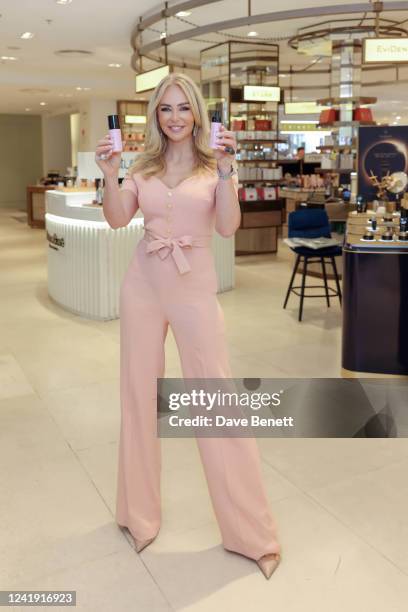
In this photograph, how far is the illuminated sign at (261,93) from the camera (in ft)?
32.0

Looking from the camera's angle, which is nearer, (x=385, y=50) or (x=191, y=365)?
(x=191, y=365)

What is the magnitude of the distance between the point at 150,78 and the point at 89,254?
12.9 ft

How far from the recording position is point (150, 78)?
8914 millimetres

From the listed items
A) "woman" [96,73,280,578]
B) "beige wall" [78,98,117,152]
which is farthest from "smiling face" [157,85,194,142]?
"beige wall" [78,98,117,152]

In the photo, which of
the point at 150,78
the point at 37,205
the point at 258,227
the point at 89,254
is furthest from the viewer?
the point at 37,205

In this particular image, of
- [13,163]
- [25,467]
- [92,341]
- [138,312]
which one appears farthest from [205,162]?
[13,163]

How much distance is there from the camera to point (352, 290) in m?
4.26

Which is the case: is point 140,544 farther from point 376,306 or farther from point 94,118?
point 94,118

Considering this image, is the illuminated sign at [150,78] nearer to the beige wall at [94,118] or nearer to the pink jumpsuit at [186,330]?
the pink jumpsuit at [186,330]

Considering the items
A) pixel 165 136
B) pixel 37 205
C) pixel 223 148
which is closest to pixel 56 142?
pixel 37 205

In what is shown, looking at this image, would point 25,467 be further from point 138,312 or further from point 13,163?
point 13,163

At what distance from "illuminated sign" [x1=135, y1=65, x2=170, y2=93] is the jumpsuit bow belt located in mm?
6912

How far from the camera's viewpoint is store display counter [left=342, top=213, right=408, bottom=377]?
4.20 meters

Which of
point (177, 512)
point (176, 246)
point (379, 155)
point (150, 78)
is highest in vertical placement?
point (150, 78)
